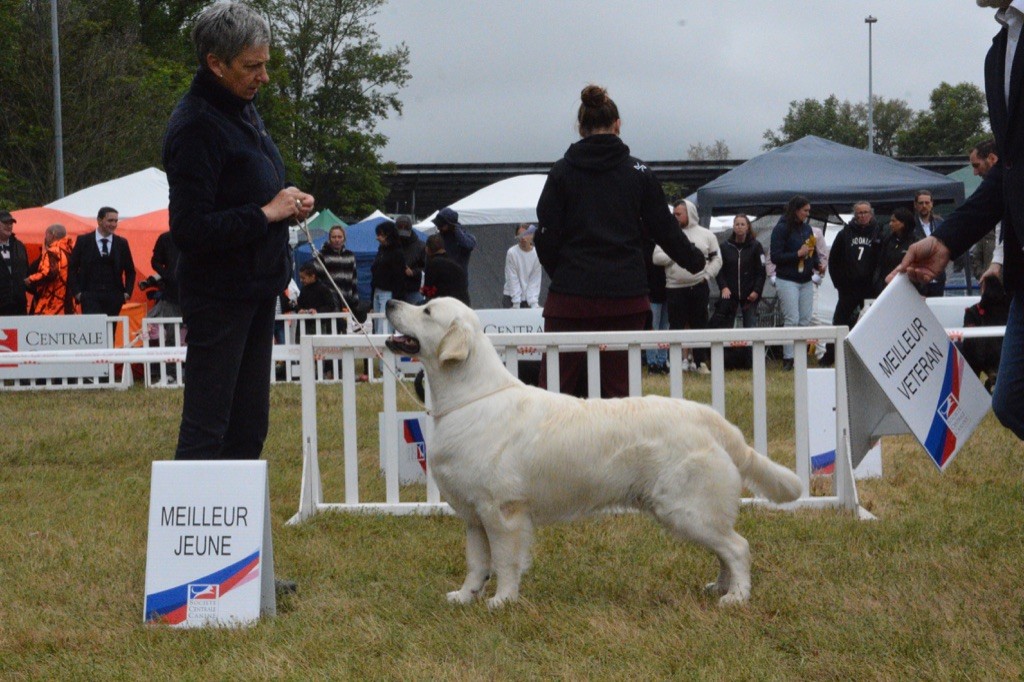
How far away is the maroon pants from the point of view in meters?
5.73

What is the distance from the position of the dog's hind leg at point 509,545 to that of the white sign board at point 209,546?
2.67 ft

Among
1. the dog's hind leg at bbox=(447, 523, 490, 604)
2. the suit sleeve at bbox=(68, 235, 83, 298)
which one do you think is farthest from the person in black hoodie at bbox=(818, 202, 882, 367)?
the dog's hind leg at bbox=(447, 523, 490, 604)

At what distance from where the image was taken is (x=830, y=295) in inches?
695

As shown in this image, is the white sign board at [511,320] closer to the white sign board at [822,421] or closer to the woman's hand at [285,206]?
the white sign board at [822,421]

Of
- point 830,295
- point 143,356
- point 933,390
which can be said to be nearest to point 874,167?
point 830,295

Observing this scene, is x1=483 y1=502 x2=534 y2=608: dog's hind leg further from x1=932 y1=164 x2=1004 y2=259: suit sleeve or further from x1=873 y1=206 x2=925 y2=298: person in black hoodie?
x1=873 y1=206 x2=925 y2=298: person in black hoodie

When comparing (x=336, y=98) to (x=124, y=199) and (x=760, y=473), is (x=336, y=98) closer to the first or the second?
(x=124, y=199)

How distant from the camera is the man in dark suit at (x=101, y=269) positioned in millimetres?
13773

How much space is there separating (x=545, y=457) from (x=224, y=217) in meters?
1.41

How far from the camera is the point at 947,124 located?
71.5 meters

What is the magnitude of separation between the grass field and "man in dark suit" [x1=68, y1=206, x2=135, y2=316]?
24.8ft

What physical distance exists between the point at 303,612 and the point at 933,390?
271 centimetres

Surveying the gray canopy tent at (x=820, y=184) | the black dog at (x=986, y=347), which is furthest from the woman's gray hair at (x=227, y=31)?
the gray canopy tent at (x=820, y=184)

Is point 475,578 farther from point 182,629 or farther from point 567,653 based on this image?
Result: point 182,629
